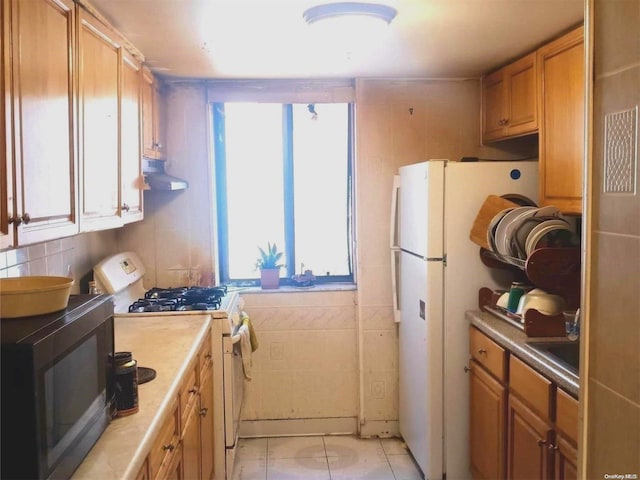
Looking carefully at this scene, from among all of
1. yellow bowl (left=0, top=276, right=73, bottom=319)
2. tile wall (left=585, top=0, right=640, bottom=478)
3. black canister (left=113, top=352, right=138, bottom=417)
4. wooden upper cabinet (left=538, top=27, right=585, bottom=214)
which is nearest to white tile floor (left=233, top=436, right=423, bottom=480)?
wooden upper cabinet (left=538, top=27, right=585, bottom=214)

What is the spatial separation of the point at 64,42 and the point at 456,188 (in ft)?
6.10

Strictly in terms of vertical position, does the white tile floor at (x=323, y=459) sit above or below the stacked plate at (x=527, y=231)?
below

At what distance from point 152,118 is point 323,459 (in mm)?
2146

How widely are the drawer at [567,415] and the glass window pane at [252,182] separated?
2.22m

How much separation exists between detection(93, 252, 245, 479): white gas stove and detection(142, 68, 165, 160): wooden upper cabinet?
62 centimetres

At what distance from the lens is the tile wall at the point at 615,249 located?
836 millimetres

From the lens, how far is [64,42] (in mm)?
1929

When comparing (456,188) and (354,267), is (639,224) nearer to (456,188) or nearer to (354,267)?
(456,188)

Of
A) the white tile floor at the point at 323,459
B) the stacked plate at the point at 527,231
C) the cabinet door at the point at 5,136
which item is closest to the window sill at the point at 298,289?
the white tile floor at the point at 323,459

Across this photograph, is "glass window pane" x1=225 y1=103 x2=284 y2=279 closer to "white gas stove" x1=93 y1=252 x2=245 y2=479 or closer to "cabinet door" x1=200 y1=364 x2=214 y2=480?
"white gas stove" x1=93 y1=252 x2=245 y2=479

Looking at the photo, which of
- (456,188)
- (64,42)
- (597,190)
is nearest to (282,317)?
(456,188)

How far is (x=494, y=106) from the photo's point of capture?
3.48 metres

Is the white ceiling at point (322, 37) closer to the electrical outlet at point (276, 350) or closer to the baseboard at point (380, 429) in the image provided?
the electrical outlet at point (276, 350)

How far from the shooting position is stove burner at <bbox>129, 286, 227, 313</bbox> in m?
3.02
